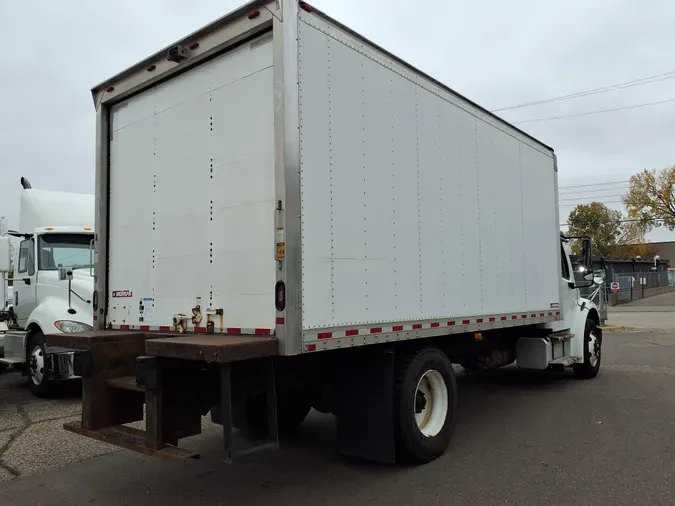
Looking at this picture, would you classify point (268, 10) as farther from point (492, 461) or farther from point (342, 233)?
point (492, 461)

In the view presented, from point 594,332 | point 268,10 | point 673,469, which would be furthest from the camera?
point 594,332

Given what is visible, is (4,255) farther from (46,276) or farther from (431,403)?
(431,403)

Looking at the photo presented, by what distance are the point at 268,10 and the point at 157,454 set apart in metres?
3.34

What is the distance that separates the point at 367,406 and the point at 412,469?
81 cm

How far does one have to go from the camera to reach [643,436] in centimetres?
601

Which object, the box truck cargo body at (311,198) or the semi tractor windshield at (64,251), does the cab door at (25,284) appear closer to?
the semi tractor windshield at (64,251)

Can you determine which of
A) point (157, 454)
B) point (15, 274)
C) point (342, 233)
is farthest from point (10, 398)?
point (342, 233)

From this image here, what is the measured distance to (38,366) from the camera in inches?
340

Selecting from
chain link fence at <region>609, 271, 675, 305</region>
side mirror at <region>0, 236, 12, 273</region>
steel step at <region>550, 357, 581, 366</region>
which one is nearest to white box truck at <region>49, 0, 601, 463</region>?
steel step at <region>550, 357, 581, 366</region>

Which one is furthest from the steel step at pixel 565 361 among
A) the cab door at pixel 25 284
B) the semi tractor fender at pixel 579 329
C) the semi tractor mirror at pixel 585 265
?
the cab door at pixel 25 284

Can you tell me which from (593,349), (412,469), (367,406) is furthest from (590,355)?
(367,406)

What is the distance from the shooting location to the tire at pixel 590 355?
30.9ft

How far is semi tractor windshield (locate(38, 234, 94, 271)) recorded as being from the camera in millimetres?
9336

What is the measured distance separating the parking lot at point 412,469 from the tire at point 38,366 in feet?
1.72
